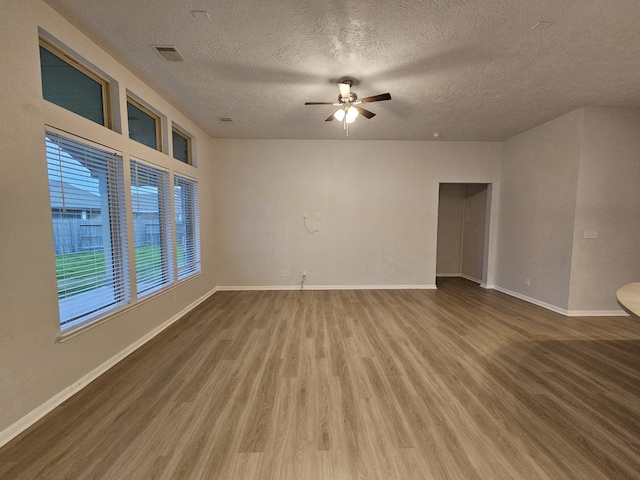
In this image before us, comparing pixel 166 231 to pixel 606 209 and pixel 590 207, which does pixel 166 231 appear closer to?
pixel 590 207

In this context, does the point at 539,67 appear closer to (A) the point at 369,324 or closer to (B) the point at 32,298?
(A) the point at 369,324

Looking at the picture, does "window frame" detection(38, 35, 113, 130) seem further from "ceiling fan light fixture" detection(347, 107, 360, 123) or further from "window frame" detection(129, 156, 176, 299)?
"ceiling fan light fixture" detection(347, 107, 360, 123)

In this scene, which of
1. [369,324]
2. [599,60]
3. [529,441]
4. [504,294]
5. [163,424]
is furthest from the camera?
[504,294]

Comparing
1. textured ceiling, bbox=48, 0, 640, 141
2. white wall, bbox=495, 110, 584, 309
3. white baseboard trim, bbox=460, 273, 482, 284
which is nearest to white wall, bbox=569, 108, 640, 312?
white wall, bbox=495, 110, 584, 309

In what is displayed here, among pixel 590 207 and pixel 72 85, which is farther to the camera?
pixel 590 207

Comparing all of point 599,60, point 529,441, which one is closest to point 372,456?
point 529,441

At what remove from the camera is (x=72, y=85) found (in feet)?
6.94

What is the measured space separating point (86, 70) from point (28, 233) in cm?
160

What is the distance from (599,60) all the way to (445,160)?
8.60 ft

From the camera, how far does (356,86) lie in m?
2.91

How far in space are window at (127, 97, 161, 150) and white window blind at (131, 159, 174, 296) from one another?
1.16ft

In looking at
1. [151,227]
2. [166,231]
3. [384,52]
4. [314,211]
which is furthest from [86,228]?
[314,211]

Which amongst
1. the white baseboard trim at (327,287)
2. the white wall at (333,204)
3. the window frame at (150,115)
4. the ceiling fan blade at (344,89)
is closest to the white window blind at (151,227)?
the window frame at (150,115)

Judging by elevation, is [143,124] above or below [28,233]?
above
